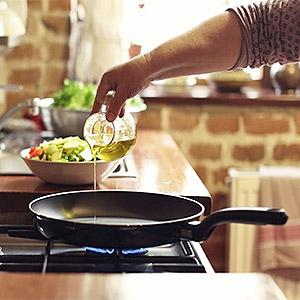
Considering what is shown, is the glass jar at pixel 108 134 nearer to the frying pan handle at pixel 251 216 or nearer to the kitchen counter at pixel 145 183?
the kitchen counter at pixel 145 183

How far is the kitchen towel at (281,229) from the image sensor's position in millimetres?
2939

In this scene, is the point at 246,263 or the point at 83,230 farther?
the point at 246,263

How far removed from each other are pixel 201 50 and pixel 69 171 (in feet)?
1.36

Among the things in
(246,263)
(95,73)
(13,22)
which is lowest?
(246,263)

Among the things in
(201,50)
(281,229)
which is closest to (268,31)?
(201,50)

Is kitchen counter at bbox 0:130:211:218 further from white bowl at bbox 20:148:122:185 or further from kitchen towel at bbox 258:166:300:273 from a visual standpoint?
kitchen towel at bbox 258:166:300:273

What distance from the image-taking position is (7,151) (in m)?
2.39

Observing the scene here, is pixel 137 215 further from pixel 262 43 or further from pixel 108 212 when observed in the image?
pixel 262 43

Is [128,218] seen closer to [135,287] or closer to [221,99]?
[135,287]

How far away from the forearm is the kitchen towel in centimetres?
138

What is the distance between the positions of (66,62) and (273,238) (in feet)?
3.38

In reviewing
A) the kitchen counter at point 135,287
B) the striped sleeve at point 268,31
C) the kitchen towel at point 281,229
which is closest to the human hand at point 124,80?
the striped sleeve at point 268,31

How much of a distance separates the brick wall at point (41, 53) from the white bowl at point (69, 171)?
135 cm

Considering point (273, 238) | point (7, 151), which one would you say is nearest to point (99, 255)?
point (7, 151)
